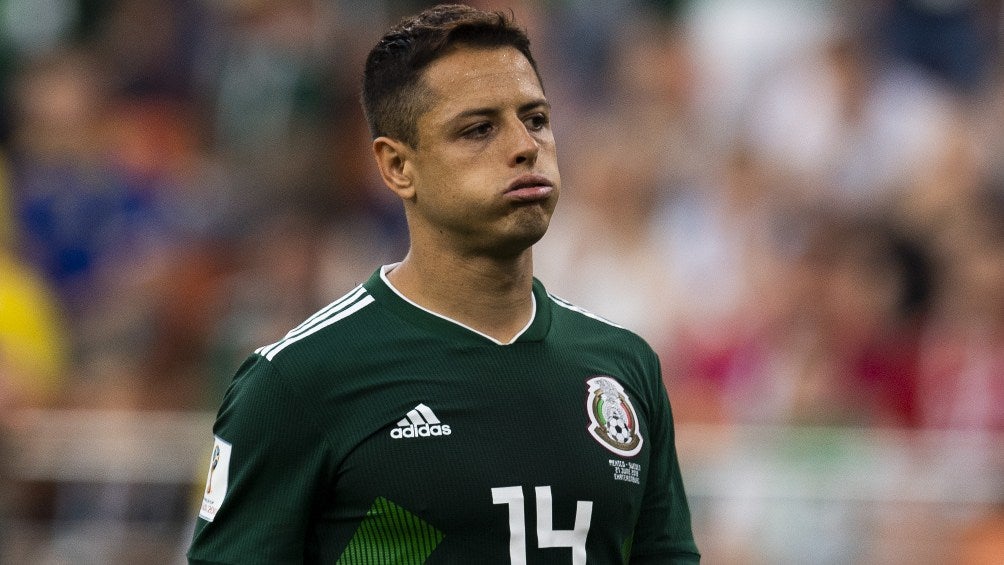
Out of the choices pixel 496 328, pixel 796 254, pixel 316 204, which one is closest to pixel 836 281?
pixel 796 254

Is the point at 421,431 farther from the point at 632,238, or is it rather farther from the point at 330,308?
the point at 632,238

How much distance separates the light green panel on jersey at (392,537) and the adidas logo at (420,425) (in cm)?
15

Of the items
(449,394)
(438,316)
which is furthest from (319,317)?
(449,394)

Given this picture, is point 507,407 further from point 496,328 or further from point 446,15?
point 446,15

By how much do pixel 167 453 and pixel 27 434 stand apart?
2.02 ft

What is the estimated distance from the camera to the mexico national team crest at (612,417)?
3455 mm

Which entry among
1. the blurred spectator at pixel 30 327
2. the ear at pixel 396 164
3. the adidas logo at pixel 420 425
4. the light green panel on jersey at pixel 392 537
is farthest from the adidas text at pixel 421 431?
the blurred spectator at pixel 30 327

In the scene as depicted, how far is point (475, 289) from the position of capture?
3.48 m

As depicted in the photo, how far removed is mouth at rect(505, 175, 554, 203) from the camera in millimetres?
3332

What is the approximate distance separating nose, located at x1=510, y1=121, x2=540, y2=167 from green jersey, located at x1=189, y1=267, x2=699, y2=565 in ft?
1.32

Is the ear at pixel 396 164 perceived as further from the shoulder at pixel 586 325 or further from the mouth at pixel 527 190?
the shoulder at pixel 586 325

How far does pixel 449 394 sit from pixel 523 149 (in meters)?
0.55

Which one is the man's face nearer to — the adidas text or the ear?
the ear

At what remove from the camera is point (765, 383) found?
740cm
